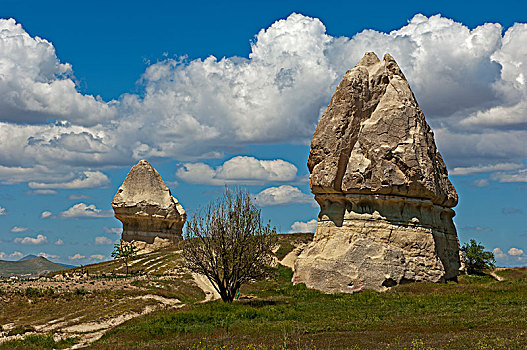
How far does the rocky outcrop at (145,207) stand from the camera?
270 feet

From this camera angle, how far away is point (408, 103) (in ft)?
156

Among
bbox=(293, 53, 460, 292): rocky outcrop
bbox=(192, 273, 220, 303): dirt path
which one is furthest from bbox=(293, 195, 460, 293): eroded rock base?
bbox=(192, 273, 220, 303): dirt path

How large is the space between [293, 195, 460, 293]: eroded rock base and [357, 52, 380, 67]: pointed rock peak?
1315cm

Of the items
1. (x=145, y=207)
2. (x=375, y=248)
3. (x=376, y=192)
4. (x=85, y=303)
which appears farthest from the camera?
(x=145, y=207)

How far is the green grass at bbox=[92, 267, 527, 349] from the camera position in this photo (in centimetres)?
2197

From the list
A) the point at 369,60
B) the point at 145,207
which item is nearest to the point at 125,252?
the point at 145,207

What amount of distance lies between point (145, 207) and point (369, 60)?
142 feet

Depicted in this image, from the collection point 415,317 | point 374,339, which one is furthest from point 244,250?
point 374,339

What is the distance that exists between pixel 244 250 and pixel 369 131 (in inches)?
621

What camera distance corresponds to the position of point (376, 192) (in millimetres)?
45344

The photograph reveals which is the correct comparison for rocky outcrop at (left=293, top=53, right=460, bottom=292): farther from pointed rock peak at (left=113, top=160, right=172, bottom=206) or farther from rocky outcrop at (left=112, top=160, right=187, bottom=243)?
pointed rock peak at (left=113, top=160, right=172, bottom=206)

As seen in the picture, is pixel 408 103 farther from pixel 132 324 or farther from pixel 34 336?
pixel 34 336

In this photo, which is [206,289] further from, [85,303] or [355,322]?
[355,322]

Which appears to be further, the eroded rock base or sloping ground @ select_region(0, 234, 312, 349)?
the eroded rock base
